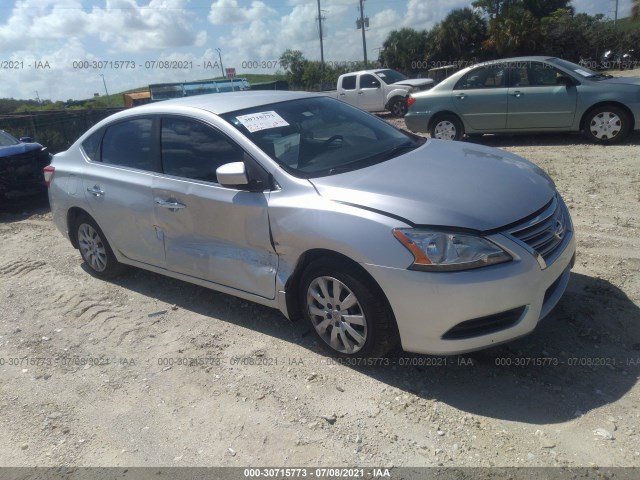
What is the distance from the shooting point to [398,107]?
18.2 metres

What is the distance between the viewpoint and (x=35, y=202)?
936 cm

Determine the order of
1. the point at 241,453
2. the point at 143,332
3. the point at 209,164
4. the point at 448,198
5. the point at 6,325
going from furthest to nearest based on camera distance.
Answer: the point at 6,325
the point at 143,332
the point at 209,164
the point at 448,198
the point at 241,453

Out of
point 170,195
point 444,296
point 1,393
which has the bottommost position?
point 1,393

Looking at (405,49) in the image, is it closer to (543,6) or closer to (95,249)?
(543,6)

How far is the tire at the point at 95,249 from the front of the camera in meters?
5.24

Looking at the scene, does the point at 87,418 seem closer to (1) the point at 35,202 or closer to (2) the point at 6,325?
(2) the point at 6,325

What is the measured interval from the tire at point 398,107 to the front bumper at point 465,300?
1563 cm

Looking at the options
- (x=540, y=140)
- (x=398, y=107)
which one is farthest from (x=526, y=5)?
(x=540, y=140)

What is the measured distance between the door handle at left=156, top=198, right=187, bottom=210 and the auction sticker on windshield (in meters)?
0.78

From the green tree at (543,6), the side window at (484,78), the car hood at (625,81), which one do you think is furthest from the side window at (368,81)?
the green tree at (543,6)

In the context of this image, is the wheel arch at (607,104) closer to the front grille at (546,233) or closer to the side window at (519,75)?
the side window at (519,75)

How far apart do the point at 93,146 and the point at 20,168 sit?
4.50 meters

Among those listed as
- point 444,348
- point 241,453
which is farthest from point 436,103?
point 241,453

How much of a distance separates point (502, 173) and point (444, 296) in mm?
1124
